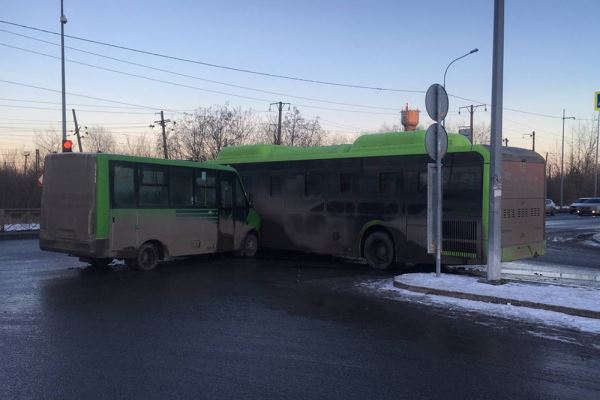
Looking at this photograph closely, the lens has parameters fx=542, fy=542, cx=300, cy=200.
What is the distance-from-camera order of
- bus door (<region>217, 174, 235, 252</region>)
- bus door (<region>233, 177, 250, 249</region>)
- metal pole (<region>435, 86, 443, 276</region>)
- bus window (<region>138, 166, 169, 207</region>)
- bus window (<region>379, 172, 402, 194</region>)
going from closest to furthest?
1. metal pole (<region>435, 86, 443, 276</region>)
2. bus window (<region>138, 166, 169, 207</region>)
3. bus window (<region>379, 172, 402, 194</region>)
4. bus door (<region>217, 174, 235, 252</region>)
5. bus door (<region>233, 177, 250, 249</region>)

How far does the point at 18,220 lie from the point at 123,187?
1723 centimetres

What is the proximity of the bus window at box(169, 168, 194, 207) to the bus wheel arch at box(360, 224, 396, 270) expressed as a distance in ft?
14.5

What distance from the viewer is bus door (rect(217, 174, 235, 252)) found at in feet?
47.2

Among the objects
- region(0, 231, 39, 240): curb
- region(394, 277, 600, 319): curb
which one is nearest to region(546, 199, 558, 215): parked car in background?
region(0, 231, 39, 240): curb

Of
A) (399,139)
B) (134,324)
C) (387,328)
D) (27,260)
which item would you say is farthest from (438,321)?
(27,260)

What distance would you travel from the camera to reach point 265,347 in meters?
6.26

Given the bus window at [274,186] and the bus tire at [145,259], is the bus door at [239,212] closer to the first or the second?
the bus window at [274,186]

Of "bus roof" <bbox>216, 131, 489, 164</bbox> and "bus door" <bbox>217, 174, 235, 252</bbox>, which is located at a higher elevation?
"bus roof" <bbox>216, 131, 489, 164</bbox>

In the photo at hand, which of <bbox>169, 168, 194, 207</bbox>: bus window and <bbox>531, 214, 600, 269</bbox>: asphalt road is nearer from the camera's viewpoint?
<bbox>169, 168, 194, 207</bbox>: bus window

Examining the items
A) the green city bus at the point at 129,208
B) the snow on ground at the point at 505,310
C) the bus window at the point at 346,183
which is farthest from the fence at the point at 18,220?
the snow on ground at the point at 505,310

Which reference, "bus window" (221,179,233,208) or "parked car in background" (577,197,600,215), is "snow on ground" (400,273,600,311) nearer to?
"bus window" (221,179,233,208)

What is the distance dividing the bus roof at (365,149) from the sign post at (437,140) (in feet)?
3.46

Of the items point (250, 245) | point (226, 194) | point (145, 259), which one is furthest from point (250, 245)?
point (145, 259)

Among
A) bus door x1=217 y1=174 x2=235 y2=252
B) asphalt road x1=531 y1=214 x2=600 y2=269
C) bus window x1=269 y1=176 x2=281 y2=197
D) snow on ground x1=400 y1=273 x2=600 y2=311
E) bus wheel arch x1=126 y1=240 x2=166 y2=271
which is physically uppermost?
bus window x1=269 y1=176 x2=281 y2=197
